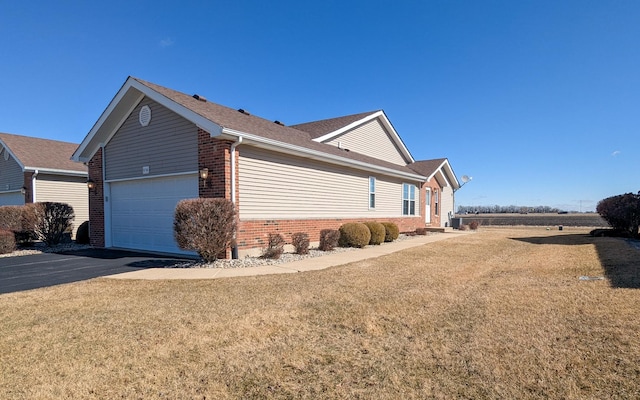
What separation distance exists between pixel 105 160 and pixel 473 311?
13.0 metres

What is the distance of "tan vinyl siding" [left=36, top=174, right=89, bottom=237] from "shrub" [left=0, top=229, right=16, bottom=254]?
19.3 feet

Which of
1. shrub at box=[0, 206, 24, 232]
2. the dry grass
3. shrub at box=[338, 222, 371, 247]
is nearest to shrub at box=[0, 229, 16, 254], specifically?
shrub at box=[0, 206, 24, 232]

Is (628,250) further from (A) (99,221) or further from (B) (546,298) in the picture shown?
(A) (99,221)

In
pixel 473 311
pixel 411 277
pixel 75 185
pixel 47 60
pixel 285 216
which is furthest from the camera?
pixel 75 185

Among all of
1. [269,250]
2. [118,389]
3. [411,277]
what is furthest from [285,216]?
[118,389]

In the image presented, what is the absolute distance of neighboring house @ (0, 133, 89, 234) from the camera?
652 inches

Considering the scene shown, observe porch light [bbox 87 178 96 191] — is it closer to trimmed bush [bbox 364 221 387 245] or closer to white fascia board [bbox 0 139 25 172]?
white fascia board [bbox 0 139 25 172]

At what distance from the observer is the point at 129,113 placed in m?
11.5

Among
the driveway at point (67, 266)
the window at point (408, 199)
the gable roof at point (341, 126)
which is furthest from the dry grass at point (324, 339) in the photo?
the window at point (408, 199)

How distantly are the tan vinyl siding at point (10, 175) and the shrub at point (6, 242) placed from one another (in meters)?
7.67

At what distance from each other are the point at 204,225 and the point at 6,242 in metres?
8.04

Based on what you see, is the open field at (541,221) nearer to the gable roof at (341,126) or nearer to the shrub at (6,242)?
the gable roof at (341,126)

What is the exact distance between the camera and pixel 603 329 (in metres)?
3.90

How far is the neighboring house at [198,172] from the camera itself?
9.45 meters
